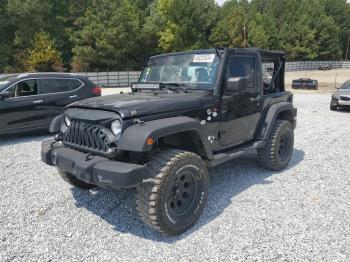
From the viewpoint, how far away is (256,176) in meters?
5.45

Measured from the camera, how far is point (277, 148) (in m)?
5.46

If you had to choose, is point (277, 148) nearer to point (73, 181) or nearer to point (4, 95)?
point (73, 181)

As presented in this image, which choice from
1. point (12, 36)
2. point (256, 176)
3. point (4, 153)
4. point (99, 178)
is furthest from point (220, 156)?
point (12, 36)

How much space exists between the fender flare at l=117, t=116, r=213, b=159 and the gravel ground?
1.04m

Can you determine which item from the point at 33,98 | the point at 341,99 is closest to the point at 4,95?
the point at 33,98

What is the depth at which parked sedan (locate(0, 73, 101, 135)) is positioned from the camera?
7898 millimetres

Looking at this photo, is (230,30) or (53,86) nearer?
(53,86)

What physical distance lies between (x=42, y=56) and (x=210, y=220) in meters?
34.9

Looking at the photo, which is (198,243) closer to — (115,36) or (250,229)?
(250,229)

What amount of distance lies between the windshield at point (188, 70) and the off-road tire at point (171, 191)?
3.79 feet

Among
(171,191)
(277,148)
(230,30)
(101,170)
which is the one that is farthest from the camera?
(230,30)

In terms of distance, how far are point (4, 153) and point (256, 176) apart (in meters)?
5.06

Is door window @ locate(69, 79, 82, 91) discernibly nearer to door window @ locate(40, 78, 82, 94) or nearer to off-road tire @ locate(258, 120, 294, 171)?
door window @ locate(40, 78, 82, 94)

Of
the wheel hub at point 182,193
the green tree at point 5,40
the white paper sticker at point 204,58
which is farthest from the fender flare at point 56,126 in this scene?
the green tree at point 5,40
